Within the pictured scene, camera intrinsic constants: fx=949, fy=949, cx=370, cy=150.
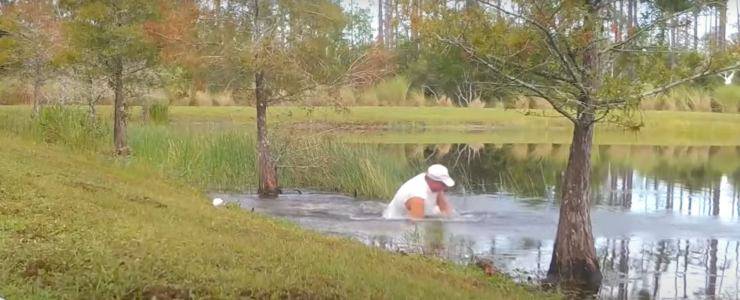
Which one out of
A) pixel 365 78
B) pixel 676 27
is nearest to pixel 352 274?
pixel 676 27

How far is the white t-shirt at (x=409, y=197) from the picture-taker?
44.6ft

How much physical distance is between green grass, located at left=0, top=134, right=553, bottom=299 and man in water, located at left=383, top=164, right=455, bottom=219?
3.50 m

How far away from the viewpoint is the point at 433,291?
283 inches

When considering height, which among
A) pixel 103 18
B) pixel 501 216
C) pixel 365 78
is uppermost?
pixel 103 18

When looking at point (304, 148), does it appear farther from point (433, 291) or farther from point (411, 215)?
point (433, 291)

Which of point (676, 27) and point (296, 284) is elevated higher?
point (676, 27)

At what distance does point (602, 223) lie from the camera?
14.3 m

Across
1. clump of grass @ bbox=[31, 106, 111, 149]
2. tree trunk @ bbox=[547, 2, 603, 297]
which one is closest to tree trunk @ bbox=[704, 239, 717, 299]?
tree trunk @ bbox=[547, 2, 603, 297]

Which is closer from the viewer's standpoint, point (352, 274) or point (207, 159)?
point (352, 274)

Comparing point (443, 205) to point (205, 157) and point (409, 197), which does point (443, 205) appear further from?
point (205, 157)

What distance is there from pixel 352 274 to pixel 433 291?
63 cm

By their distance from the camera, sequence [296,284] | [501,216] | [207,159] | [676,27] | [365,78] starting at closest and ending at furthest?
[296,284] < [676,27] < [501,216] < [365,78] < [207,159]

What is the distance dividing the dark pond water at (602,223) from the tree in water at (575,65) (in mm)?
712

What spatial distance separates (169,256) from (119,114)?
440 inches
